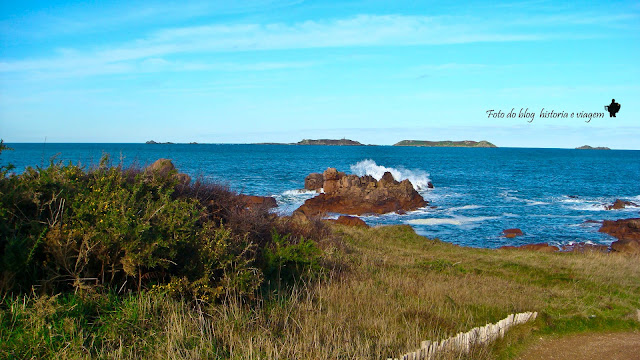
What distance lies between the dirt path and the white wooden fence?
0.47m

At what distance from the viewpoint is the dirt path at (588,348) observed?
7336 mm

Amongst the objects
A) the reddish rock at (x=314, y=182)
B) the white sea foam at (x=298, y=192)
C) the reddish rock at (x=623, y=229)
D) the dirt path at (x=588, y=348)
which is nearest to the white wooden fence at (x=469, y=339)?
the dirt path at (x=588, y=348)

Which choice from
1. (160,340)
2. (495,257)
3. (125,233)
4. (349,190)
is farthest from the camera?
(349,190)

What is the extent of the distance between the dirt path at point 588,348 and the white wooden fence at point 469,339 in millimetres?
469

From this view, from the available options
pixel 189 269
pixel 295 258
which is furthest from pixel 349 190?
pixel 189 269

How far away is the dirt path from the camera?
7.34 metres

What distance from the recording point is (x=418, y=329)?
650 cm

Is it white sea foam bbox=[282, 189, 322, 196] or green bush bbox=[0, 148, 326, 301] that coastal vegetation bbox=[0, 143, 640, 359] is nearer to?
green bush bbox=[0, 148, 326, 301]

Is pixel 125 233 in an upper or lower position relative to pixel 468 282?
upper

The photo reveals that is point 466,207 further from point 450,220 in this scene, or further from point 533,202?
point 533,202

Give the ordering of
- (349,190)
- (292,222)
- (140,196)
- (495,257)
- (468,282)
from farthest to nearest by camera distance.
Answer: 1. (349,190)
2. (495,257)
3. (292,222)
4. (468,282)
5. (140,196)

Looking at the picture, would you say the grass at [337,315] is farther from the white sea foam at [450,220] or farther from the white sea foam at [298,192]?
the white sea foam at [298,192]

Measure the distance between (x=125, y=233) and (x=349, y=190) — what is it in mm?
31031

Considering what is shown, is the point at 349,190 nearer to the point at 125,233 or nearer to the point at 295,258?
the point at 295,258
